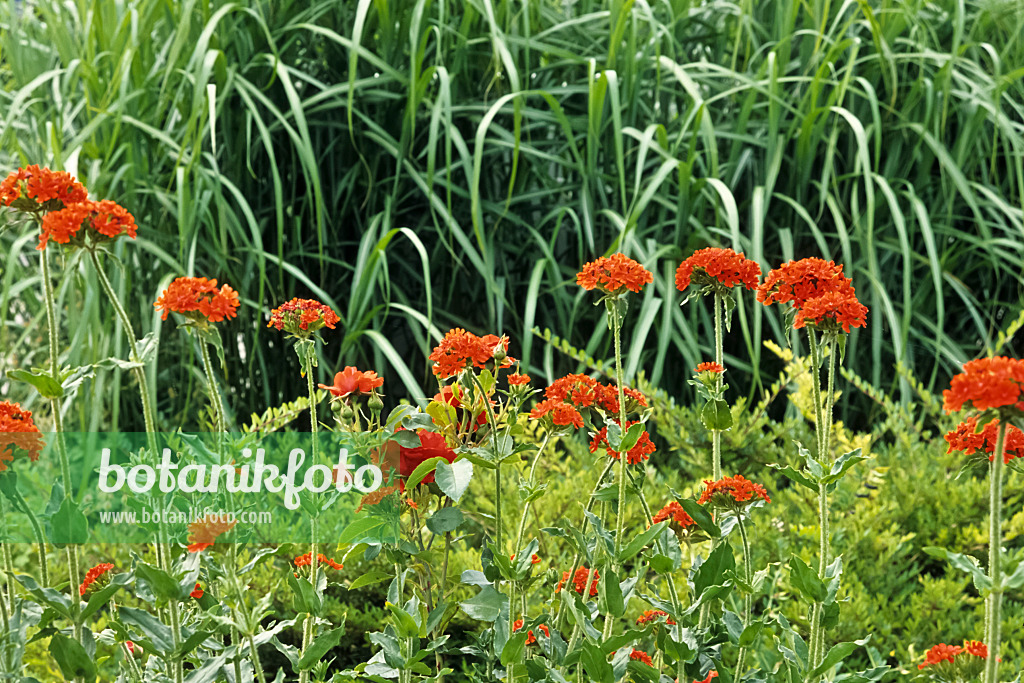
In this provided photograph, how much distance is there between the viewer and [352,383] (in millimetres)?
754

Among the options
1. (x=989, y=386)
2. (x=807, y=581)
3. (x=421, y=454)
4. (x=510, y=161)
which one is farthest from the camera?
(x=510, y=161)

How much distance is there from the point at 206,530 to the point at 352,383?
0.18 m

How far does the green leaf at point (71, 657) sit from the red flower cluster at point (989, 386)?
0.68m

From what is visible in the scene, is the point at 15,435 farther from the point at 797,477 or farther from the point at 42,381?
the point at 797,477

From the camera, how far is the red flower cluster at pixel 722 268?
2.37 feet

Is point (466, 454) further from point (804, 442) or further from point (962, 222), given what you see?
point (962, 222)

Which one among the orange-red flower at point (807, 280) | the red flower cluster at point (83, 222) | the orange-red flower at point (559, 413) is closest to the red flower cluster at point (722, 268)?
the orange-red flower at point (807, 280)

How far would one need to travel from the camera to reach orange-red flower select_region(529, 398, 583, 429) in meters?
0.70

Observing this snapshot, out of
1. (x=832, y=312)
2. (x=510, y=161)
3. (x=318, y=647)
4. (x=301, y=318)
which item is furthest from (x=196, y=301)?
(x=510, y=161)

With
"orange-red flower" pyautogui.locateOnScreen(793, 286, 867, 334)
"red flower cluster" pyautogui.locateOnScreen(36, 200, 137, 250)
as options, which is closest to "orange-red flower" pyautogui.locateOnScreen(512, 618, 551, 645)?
"orange-red flower" pyautogui.locateOnScreen(793, 286, 867, 334)

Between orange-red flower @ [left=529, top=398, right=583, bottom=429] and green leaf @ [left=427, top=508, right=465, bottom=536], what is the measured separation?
4.5 inches

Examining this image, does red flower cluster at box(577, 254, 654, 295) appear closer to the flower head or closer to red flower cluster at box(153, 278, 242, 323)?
red flower cluster at box(153, 278, 242, 323)

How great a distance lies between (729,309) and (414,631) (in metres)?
0.40

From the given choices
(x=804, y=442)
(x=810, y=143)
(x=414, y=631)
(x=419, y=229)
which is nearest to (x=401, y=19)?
(x=419, y=229)
